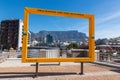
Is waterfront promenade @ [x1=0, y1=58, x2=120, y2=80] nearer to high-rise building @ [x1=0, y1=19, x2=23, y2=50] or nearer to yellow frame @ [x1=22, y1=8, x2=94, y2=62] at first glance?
yellow frame @ [x1=22, y1=8, x2=94, y2=62]

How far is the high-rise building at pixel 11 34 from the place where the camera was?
115938 millimetres

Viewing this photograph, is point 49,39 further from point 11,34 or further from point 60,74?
point 11,34

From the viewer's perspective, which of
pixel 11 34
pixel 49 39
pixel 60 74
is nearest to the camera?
pixel 60 74

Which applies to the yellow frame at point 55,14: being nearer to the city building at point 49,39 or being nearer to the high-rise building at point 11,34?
the city building at point 49,39

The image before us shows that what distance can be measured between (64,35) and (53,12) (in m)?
1.73

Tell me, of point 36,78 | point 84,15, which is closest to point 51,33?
point 84,15

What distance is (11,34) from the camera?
119 m

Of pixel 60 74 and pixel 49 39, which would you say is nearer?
pixel 60 74

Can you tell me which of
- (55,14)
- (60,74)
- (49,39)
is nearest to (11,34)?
(49,39)

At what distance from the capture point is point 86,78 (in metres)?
9.78

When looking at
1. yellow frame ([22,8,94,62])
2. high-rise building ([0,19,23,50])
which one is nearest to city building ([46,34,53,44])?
yellow frame ([22,8,94,62])

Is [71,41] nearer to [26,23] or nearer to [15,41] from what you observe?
[26,23]

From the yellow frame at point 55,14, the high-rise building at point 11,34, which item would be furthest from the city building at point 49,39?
the high-rise building at point 11,34

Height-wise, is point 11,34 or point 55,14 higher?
point 11,34
